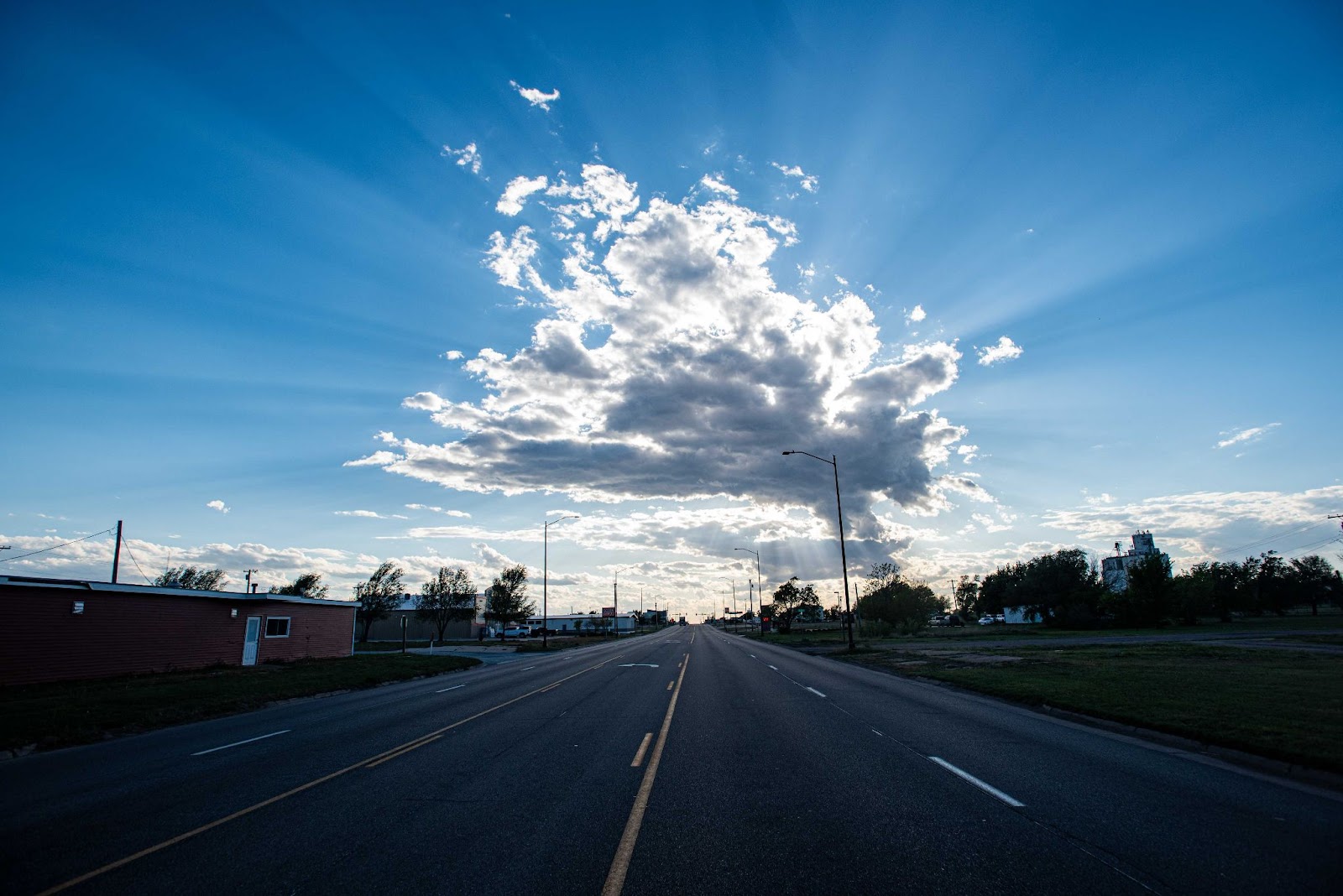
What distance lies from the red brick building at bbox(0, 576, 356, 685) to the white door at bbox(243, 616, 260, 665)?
45 mm

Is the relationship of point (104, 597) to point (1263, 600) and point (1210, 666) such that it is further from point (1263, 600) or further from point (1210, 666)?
point (1263, 600)

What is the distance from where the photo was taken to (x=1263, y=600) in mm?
104125

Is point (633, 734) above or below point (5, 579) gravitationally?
below

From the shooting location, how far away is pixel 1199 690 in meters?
15.4

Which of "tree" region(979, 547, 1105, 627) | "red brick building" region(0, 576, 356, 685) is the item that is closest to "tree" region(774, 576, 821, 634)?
"tree" region(979, 547, 1105, 627)

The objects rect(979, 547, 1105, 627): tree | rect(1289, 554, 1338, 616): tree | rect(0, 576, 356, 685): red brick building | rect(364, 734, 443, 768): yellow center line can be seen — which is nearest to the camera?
rect(364, 734, 443, 768): yellow center line

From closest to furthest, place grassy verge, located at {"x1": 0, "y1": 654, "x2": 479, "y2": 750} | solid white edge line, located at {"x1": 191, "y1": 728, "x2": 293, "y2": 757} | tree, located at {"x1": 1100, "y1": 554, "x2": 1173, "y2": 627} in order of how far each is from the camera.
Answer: solid white edge line, located at {"x1": 191, "y1": 728, "x2": 293, "y2": 757}
grassy verge, located at {"x1": 0, "y1": 654, "x2": 479, "y2": 750}
tree, located at {"x1": 1100, "y1": 554, "x2": 1173, "y2": 627}

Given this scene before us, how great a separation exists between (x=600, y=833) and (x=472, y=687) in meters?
17.9

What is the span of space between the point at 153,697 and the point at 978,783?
21984mm

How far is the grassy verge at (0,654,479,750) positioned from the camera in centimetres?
1416

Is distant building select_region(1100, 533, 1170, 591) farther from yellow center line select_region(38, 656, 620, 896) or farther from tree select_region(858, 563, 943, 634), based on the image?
yellow center line select_region(38, 656, 620, 896)

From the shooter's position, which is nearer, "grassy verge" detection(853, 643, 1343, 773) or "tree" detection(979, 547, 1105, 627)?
"grassy verge" detection(853, 643, 1343, 773)

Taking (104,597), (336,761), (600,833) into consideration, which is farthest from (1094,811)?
(104,597)

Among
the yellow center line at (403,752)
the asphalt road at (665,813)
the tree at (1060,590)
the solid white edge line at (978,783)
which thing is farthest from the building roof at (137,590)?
the tree at (1060,590)
